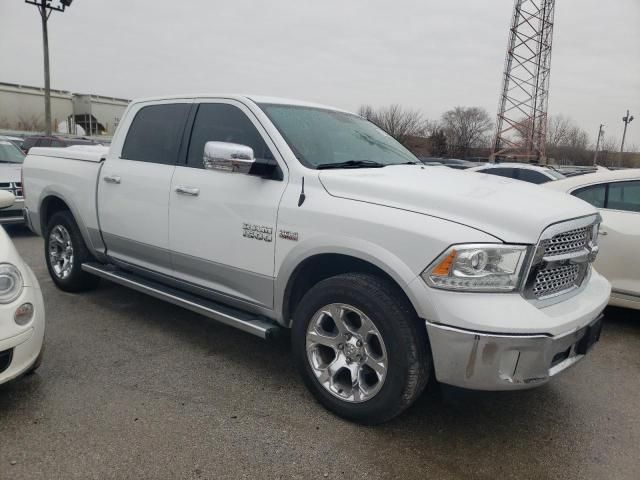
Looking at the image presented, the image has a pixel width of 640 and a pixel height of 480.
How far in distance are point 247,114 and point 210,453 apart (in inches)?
86.6

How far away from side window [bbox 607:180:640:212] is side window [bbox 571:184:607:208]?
0.05 meters

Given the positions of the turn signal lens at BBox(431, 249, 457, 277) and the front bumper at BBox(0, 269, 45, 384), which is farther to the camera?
the front bumper at BBox(0, 269, 45, 384)

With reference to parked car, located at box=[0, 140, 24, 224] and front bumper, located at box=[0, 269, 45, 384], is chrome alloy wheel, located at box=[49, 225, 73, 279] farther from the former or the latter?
parked car, located at box=[0, 140, 24, 224]

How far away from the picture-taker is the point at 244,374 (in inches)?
140

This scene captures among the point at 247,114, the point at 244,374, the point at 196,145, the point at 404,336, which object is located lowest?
the point at 244,374

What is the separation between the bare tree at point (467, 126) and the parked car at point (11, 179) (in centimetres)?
5077

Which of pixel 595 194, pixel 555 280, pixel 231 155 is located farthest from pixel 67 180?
pixel 595 194

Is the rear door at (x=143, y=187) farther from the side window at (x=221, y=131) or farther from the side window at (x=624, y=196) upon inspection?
the side window at (x=624, y=196)

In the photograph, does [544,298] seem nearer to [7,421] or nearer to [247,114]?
[247,114]

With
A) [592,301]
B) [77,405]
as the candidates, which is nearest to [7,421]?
[77,405]

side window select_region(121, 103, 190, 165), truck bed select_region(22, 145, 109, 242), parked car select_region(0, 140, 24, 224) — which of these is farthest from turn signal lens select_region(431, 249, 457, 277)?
parked car select_region(0, 140, 24, 224)

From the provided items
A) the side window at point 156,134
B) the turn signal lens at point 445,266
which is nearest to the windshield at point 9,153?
the side window at point 156,134

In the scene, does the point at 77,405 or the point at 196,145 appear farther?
the point at 196,145

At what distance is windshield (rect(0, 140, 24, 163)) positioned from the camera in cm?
918
